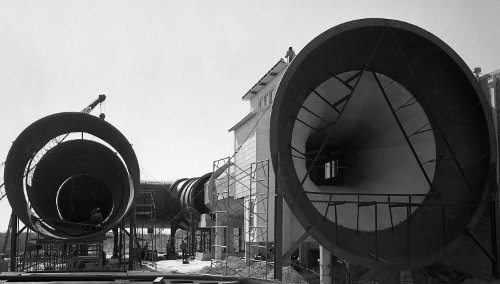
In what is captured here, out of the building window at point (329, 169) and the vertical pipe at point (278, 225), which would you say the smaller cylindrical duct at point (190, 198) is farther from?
the vertical pipe at point (278, 225)

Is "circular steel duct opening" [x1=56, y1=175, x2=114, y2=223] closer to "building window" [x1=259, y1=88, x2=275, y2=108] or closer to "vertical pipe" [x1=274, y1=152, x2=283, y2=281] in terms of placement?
"building window" [x1=259, y1=88, x2=275, y2=108]

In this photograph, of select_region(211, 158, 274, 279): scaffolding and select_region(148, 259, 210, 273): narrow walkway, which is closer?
select_region(211, 158, 274, 279): scaffolding

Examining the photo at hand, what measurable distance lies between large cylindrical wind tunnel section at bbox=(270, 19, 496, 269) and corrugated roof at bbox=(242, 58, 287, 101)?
10.6 m

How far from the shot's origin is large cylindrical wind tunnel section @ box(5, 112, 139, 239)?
1541cm

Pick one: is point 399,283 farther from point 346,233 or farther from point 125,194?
point 125,194

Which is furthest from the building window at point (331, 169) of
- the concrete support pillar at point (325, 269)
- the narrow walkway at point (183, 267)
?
the narrow walkway at point (183, 267)

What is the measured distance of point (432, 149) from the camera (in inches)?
513

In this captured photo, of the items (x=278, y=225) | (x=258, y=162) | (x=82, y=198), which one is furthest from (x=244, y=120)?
(x=278, y=225)

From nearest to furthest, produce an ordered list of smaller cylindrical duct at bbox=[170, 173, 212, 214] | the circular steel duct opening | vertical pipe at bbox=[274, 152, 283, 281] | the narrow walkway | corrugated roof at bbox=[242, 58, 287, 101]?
vertical pipe at bbox=[274, 152, 283, 281], the circular steel duct opening, the narrow walkway, corrugated roof at bbox=[242, 58, 287, 101], smaller cylindrical duct at bbox=[170, 173, 212, 214]

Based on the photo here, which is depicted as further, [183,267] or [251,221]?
[183,267]

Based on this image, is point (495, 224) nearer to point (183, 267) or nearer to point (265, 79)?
point (183, 267)

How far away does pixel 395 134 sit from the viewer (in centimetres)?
1324

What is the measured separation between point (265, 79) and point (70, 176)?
34.9ft

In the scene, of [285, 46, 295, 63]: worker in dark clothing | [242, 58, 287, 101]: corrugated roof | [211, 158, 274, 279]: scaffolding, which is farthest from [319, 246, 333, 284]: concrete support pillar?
[242, 58, 287, 101]: corrugated roof
